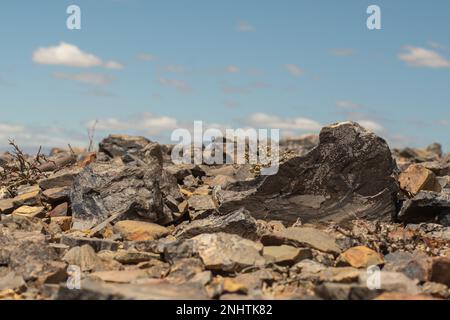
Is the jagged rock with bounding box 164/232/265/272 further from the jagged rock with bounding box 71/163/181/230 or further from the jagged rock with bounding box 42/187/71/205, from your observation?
the jagged rock with bounding box 42/187/71/205

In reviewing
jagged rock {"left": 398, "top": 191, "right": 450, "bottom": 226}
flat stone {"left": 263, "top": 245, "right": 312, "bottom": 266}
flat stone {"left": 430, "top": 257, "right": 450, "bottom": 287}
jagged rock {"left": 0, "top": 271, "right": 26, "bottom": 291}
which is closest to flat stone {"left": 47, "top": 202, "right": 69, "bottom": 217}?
jagged rock {"left": 0, "top": 271, "right": 26, "bottom": 291}

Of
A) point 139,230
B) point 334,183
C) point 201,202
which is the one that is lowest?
point 139,230

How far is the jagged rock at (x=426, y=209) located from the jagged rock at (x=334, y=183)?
0.25m

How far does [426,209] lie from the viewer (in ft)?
31.0

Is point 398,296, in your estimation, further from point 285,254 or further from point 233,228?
point 233,228

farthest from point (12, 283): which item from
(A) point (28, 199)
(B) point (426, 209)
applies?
(B) point (426, 209)

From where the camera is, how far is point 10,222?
910 centimetres

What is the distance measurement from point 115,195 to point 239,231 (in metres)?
2.36

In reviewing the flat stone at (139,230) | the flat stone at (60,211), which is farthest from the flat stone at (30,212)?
the flat stone at (139,230)

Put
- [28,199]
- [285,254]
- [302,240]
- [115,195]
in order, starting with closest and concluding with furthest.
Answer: [285,254]
[302,240]
[115,195]
[28,199]

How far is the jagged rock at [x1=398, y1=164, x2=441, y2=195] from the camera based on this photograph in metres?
10.2

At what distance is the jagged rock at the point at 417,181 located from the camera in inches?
403
